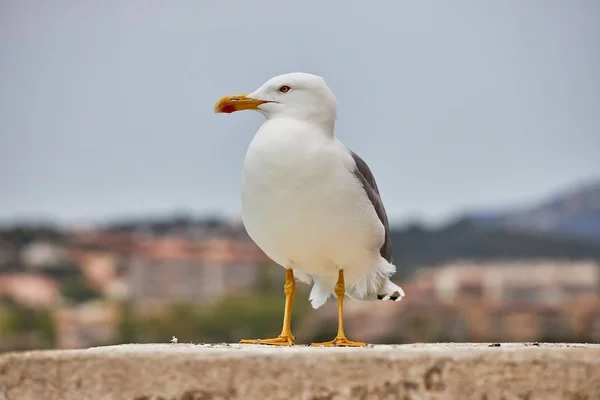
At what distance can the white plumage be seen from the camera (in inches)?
199

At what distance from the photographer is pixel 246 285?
71000 millimetres

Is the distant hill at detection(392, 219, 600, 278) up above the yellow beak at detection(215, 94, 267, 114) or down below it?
above

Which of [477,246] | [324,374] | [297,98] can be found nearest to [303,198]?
[297,98]

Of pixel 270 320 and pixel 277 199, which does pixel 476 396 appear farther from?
pixel 270 320

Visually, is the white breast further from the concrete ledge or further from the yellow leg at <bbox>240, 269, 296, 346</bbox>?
the concrete ledge

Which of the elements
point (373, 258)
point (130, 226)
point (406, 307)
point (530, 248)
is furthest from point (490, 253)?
point (373, 258)

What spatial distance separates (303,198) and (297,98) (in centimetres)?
51

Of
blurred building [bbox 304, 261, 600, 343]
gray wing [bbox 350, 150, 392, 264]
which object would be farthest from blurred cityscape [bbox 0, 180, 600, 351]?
gray wing [bbox 350, 150, 392, 264]

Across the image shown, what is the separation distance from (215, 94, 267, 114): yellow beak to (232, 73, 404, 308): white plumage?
0.07 feet

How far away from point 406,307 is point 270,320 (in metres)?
8.20

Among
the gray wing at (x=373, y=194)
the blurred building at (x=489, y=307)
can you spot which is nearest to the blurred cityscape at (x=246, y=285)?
the blurred building at (x=489, y=307)

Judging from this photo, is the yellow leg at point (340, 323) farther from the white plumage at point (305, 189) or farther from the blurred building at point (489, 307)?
the blurred building at point (489, 307)

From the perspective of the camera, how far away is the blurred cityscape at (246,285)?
173 ft

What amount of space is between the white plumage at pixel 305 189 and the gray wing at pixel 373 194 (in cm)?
3
